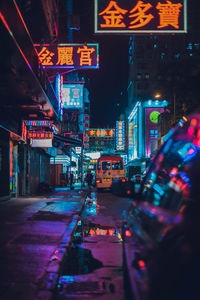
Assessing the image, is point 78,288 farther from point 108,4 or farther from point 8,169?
point 8,169

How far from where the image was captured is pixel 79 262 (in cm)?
524

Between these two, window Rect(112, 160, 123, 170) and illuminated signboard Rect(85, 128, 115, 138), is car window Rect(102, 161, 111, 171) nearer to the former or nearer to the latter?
window Rect(112, 160, 123, 170)

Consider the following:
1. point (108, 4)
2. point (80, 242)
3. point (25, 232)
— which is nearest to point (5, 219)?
point (25, 232)

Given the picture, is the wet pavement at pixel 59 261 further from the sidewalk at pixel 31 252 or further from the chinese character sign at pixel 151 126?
the chinese character sign at pixel 151 126

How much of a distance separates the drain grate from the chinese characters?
6.15 metres

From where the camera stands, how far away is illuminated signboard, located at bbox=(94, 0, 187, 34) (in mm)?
8508

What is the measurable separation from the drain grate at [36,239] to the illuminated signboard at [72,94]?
73.1 feet

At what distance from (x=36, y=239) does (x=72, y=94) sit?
77.5 feet

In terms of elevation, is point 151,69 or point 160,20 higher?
point 151,69

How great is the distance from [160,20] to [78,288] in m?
7.66

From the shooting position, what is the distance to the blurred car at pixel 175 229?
142cm

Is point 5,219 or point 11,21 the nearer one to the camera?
point 11,21

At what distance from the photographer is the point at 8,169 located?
14.8m

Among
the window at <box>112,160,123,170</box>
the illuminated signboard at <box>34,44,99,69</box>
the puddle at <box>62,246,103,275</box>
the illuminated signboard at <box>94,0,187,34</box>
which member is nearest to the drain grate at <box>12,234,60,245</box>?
the puddle at <box>62,246,103,275</box>
